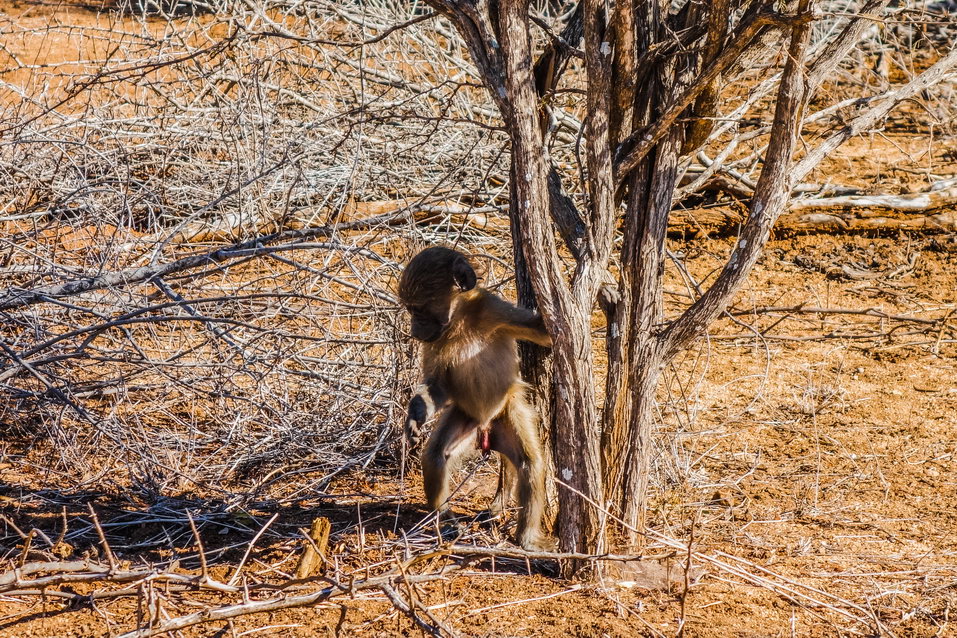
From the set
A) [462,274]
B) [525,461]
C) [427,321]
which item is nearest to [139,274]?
[427,321]

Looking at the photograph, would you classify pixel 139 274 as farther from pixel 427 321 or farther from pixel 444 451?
pixel 444 451

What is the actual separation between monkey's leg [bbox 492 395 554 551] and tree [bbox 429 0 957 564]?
0.44 metres

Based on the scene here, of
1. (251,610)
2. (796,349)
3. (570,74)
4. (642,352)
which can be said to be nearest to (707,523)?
(642,352)

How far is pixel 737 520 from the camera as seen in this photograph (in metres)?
5.00

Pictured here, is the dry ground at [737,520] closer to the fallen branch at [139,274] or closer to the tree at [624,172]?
the tree at [624,172]

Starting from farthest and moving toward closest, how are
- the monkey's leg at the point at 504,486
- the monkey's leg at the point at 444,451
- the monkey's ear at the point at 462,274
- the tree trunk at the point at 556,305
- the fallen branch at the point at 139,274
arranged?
the fallen branch at the point at 139,274 < the monkey's leg at the point at 504,486 < the monkey's leg at the point at 444,451 < the monkey's ear at the point at 462,274 < the tree trunk at the point at 556,305

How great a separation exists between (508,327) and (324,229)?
1.80m

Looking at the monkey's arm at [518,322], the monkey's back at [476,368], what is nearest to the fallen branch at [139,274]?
the monkey's back at [476,368]

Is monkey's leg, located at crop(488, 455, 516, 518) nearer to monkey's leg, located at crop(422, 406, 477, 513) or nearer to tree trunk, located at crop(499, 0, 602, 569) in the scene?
monkey's leg, located at crop(422, 406, 477, 513)

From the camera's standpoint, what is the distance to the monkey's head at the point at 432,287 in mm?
4621

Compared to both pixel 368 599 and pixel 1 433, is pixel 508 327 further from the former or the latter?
pixel 1 433

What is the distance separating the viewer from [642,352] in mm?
4172

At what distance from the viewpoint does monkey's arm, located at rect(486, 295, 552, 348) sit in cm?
427

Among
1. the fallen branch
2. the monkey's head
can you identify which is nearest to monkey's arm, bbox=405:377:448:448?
the monkey's head
